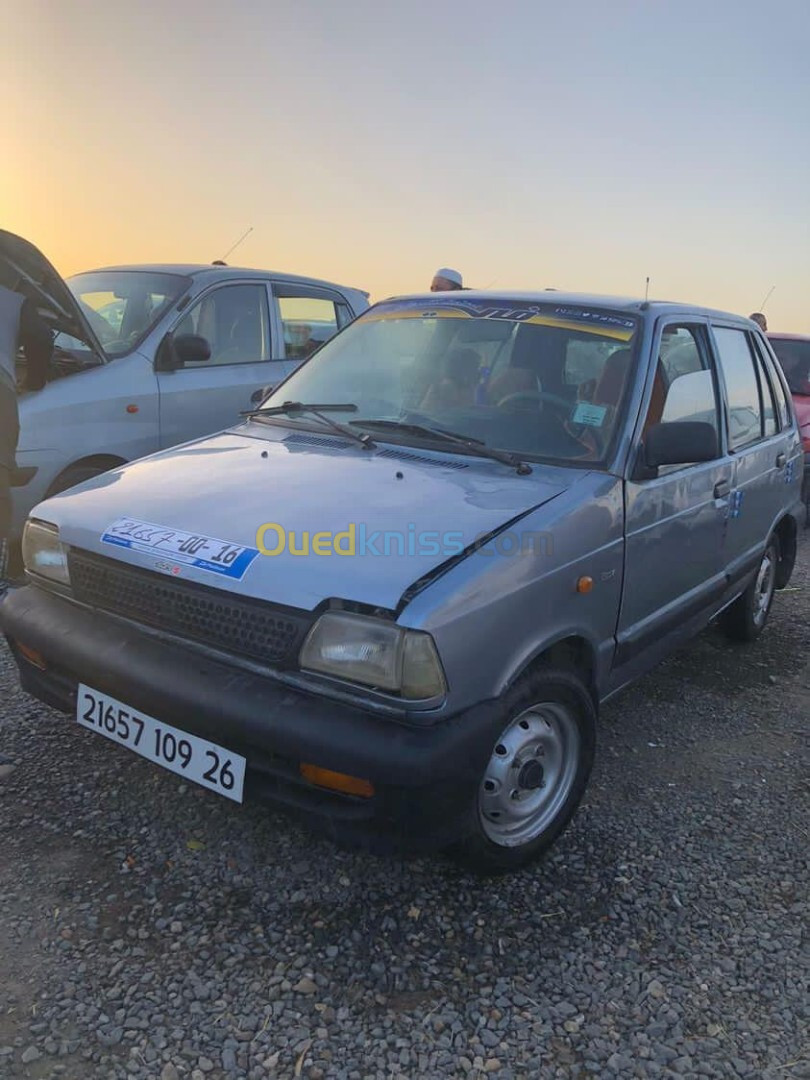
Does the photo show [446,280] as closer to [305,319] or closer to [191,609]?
[305,319]

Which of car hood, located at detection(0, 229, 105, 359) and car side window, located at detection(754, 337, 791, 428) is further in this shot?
car side window, located at detection(754, 337, 791, 428)

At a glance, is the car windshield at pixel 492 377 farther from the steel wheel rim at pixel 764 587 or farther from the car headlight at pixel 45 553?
the steel wheel rim at pixel 764 587

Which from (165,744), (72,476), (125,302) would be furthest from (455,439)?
(125,302)

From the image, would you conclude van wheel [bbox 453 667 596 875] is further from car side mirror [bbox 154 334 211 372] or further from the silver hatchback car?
car side mirror [bbox 154 334 211 372]

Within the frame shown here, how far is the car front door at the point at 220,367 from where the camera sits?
16.2 ft

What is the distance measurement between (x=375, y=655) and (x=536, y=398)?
1.38 m

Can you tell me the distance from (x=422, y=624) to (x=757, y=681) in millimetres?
2843

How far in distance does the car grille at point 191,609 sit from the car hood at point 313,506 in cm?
4

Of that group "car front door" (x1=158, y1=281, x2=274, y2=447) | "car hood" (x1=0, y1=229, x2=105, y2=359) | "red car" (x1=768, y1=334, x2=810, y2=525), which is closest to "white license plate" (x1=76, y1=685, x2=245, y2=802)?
"car hood" (x1=0, y1=229, x2=105, y2=359)

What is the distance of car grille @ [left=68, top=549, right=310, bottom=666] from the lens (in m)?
2.10

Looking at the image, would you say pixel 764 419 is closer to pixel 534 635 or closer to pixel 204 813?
pixel 534 635

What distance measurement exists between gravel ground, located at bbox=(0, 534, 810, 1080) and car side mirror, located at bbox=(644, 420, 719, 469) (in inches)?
49.3

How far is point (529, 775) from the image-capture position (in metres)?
2.40

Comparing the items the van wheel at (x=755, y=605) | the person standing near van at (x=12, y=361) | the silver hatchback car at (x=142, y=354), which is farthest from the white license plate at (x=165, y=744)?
the van wheel at (x=755, y=605)
